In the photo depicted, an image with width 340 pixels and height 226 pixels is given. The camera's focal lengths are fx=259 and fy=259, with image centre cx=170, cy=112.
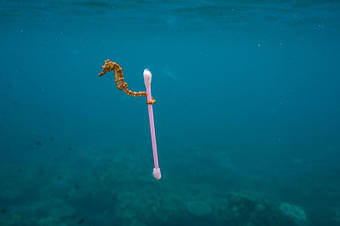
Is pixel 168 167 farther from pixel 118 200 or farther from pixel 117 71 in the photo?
pixel 117 71

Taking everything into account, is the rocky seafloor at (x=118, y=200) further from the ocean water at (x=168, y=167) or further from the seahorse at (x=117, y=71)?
the seahorse at (x=117, y=71)

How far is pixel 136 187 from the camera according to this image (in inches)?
708

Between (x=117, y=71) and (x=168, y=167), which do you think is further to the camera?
(x=168, y=167)

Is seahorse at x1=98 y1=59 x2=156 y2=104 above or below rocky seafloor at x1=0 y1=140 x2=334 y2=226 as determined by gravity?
above

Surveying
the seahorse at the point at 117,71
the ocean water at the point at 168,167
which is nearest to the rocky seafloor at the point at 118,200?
the ocean water at the point at 168,167

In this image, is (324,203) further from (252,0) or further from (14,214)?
(14,214)

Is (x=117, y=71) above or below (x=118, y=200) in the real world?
above

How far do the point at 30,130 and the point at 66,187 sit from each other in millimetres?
16102

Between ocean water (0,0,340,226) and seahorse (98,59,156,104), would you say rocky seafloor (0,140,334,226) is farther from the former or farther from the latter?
seahorse (98,59,156,104)

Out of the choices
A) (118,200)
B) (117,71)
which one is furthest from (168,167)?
(117,71)

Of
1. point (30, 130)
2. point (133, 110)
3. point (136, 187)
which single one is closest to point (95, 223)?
point (136, 187)

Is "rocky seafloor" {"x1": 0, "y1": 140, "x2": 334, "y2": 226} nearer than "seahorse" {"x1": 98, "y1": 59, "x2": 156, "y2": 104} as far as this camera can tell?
No

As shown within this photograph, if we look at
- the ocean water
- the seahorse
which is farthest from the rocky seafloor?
the seahorse

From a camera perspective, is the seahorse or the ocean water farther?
the ocean water
